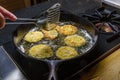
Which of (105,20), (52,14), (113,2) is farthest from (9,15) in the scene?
(113,2)

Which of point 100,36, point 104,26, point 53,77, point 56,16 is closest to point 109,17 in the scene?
point 104,26

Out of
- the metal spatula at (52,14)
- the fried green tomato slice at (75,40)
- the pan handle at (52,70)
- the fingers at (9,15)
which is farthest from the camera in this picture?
the fried green tomato slice at (75,40)

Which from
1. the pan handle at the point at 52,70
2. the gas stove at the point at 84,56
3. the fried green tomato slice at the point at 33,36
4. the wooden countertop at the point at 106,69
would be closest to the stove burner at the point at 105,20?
the gas stove at the point at 84,56

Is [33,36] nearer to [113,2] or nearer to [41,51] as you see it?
[41,51]

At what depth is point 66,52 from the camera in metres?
1.12

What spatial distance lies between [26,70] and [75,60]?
25cm

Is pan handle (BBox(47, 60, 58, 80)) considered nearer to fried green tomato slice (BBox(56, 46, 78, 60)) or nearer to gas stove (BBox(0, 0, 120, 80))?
gas stove (BBox(0, 0, 120, 80))

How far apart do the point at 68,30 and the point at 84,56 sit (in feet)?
1.34

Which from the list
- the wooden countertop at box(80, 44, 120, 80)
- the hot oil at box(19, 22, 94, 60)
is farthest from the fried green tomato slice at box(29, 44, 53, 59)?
the wooden countertop at box(80, 44, 120, 80)

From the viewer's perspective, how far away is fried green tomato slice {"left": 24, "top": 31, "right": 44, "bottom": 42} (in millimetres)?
1245

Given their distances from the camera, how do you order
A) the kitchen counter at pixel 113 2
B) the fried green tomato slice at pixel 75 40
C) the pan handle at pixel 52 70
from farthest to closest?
1. the kitchen counter at pixel 113 2
2. the fried green tomato slice at pixel 75 40
3. the pan handle at pixel 52 70

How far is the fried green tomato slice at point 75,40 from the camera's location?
121 cm

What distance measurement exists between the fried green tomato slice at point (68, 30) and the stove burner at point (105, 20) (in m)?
0.12

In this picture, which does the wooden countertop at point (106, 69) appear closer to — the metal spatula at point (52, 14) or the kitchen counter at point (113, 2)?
the metal spatula at point (52, 14)
